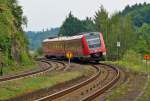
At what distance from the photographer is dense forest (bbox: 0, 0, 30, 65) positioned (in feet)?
128

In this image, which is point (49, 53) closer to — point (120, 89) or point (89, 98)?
point (120, 89)

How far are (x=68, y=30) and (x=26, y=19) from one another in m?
104

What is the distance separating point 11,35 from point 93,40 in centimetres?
1147

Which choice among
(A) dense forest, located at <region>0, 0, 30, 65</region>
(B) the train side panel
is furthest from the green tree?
(A) dense forest, located at <region>0, 0, 30, 65</region>

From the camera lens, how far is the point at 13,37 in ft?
161

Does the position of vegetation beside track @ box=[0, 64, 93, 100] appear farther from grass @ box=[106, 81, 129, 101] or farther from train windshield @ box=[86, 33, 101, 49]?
train windshield @ box=[86, 33, 101, 49]

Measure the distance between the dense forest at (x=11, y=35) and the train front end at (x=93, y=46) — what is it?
20.6ft

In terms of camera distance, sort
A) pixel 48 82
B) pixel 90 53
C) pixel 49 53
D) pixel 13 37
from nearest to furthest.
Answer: pixel 48 82 < pixel 13 37 < pixel 90 53 < pixel 49 53

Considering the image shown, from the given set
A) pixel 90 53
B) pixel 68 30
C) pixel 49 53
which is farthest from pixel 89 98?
pixel 68 30

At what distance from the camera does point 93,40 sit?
54594 millimetres

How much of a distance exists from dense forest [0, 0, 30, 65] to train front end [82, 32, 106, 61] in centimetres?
627

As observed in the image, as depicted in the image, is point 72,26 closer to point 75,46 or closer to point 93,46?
point 75,46

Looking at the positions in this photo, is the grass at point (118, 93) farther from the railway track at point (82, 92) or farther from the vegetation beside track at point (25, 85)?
the vegetation beside track at point (25, 85)

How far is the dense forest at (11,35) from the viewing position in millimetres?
39156
